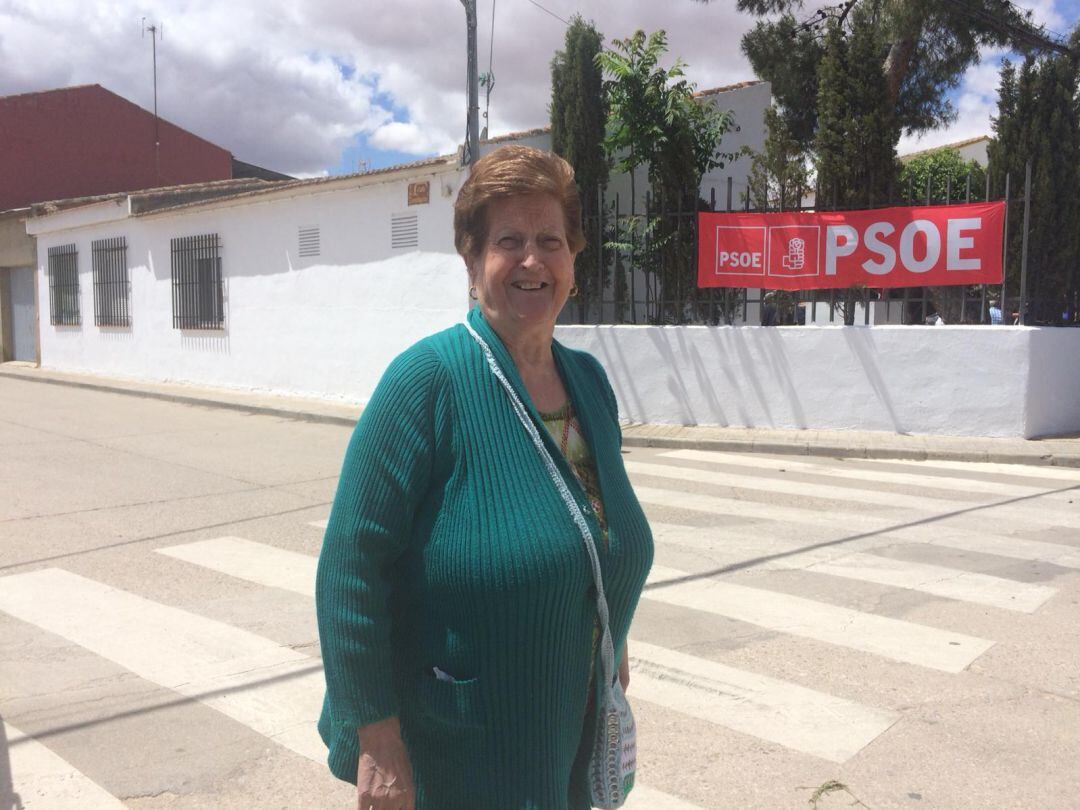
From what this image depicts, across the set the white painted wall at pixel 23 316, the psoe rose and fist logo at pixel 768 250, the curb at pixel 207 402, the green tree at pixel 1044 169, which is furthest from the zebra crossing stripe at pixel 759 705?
the white painted wall at pixel 23 316

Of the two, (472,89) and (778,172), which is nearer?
(472,89)

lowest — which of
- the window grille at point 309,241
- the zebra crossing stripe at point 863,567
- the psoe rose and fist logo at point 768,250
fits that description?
the zebra crossing stripe at point 863,567

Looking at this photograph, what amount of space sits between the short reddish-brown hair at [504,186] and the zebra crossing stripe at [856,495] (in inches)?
254

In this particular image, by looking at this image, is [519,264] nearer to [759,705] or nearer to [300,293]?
[759,705]

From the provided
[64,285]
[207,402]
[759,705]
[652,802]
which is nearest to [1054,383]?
[759,705]

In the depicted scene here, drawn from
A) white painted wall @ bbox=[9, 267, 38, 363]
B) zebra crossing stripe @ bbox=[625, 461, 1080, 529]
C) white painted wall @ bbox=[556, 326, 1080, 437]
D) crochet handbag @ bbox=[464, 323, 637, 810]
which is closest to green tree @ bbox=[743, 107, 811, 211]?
white painted wall @ bbox=[556, 326, 1080, 437]

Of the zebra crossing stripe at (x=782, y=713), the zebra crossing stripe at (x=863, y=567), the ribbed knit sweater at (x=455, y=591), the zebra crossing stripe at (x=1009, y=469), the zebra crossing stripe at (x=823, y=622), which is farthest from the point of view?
the zebra crossing stripe at (x=1009, y=469)

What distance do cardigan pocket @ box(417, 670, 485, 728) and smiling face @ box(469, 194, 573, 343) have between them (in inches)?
27.9

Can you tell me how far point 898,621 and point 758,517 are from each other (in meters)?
2.52

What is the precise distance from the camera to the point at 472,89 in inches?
502

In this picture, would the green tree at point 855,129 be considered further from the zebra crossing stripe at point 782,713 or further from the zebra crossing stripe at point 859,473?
the zebra crossing stripe at point 782,713

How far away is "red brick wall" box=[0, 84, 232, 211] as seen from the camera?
28.0 meters

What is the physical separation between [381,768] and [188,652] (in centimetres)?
323

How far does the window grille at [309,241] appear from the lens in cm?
1691
